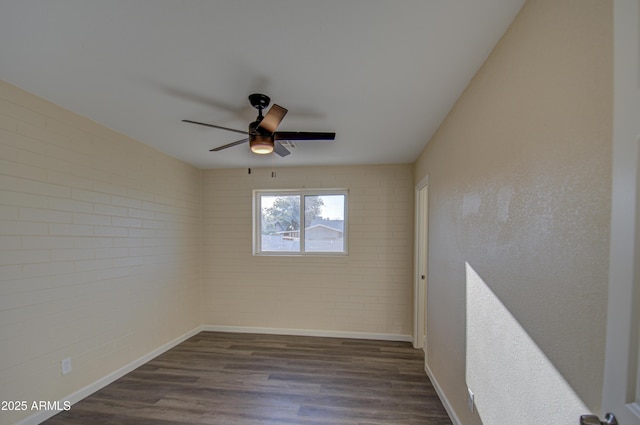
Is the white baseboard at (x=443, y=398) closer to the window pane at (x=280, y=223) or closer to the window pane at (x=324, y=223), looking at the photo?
the window pane at (x=324, y=223)

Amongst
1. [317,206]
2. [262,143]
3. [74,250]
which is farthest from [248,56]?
[317,206]

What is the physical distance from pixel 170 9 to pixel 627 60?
1636 millimetres

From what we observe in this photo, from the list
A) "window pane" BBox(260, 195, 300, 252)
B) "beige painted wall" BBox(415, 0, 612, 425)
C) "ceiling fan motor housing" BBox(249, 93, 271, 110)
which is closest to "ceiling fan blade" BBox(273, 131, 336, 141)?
"ceiling fan motor housing" BBox(249, 93, 271, 110)

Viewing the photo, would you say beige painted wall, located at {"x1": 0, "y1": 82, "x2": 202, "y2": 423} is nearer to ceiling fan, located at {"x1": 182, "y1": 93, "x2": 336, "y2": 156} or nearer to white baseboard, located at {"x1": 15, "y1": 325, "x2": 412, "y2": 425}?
white baseboard, located at {"x1": 15, "y1": 325, "x2": 412, "y2": 425}

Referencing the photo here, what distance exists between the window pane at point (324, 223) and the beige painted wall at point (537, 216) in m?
2.23

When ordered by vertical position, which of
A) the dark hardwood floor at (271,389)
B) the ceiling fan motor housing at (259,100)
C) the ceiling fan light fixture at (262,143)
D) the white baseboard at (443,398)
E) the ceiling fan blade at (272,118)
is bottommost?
the dark hardwood floor at (271,389)

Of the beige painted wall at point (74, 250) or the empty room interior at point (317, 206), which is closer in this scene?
the empty room interior at point (317, 206)

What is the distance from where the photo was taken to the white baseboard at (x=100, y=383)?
2.04 meters

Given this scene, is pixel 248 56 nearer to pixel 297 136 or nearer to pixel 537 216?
pixel 297 136

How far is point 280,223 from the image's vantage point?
13.9 feet

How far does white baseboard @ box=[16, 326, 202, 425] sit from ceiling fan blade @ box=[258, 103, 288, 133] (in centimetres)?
274

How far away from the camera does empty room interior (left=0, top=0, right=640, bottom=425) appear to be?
3.17ft

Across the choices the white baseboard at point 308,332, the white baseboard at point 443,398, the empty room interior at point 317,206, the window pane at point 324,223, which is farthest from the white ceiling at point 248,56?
the white baseboard at point 308,332

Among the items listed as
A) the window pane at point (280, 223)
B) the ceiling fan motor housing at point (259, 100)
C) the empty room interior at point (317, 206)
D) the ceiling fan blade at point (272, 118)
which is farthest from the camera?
the window pane at point (280, 223)
